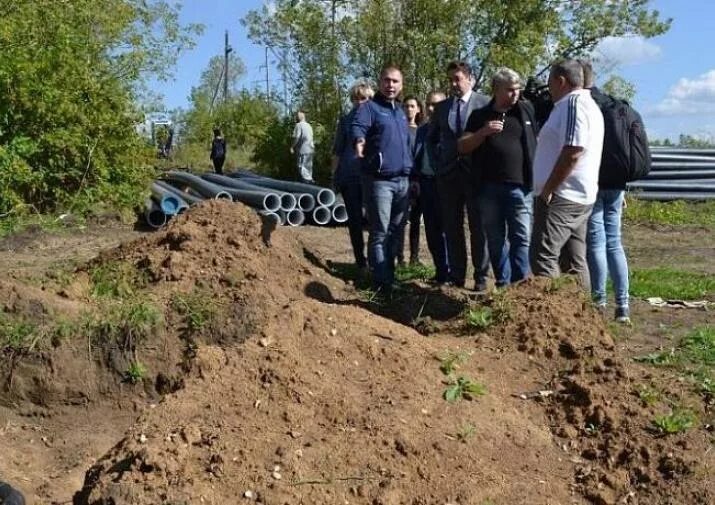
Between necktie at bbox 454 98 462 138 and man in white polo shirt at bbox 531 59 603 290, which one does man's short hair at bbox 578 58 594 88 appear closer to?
man in white polo shirt at bbox 531 59 603 290

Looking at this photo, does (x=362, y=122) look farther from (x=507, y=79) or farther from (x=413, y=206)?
(x=413, y=206)

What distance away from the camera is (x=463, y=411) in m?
4.76

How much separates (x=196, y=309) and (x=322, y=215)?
26.8ft

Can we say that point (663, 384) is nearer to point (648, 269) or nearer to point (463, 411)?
point (463, 411)

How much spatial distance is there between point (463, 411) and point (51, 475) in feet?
7.04

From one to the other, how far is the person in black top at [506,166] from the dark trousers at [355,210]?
174cm

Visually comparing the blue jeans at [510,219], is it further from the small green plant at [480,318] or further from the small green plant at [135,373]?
the small green plant at [135,373]

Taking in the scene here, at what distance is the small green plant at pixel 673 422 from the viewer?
4719 mm

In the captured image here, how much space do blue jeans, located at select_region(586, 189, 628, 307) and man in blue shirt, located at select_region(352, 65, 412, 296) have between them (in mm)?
1569

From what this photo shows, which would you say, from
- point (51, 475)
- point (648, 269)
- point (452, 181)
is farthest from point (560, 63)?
point (648, 269)

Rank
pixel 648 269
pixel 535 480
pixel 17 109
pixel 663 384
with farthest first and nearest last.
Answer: pixel 17 109, pixel 648 269, pixel 663 384, pixel 535 480

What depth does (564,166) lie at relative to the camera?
609 cm

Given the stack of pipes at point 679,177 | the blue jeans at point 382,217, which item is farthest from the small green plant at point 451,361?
the stack of pipes at point 679,177

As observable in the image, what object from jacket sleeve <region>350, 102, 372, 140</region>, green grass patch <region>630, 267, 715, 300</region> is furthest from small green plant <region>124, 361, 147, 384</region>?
green grass patch <region>630, 267, 715, 300</region>
